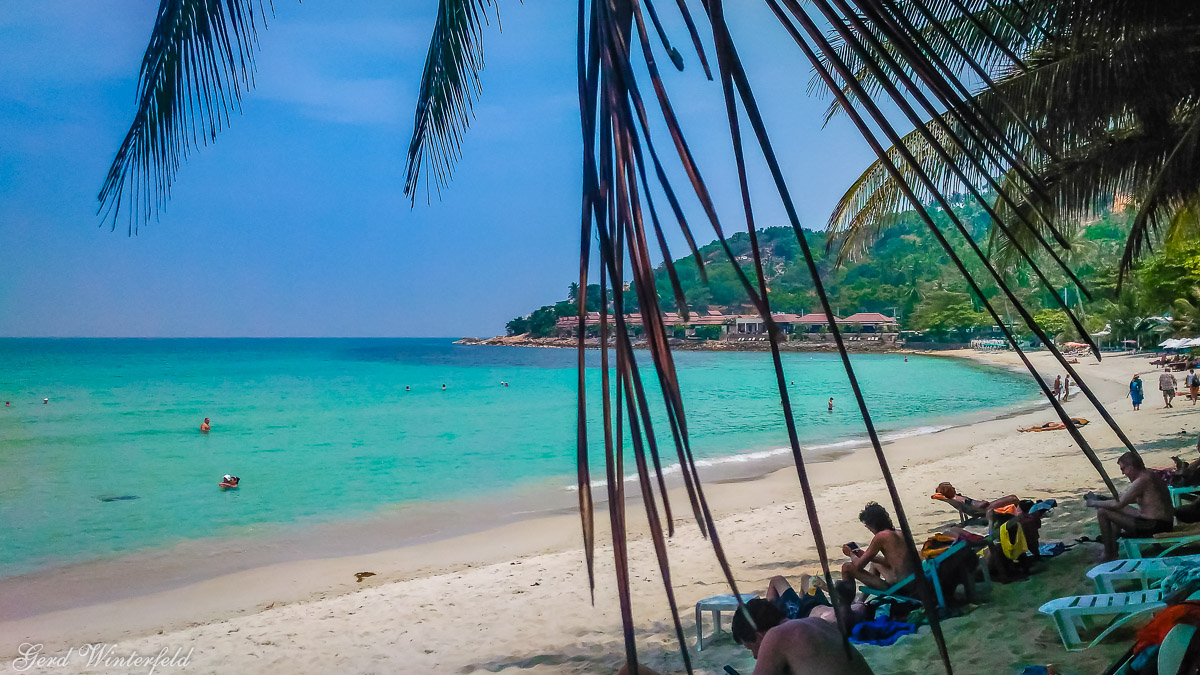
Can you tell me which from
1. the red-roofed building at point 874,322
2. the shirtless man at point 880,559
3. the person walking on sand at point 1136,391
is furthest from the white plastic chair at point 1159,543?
the red-roofed building at point 874,322

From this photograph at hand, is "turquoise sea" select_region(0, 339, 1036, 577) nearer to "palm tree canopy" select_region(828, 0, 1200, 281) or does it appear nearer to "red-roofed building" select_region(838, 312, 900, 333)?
"palm tree canopy" select_region(828, 0, 1200, 281)

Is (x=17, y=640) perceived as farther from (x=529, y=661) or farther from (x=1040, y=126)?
(x=1040, y=126)

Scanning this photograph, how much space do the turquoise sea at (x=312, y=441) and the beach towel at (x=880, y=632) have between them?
2539 millimetres

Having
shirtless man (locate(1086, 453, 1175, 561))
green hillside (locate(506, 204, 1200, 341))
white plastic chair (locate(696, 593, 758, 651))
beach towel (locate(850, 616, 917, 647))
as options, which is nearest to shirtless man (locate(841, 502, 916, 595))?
beach towel (locate(850, 616, 917, 647))

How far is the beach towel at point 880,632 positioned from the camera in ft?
13.3

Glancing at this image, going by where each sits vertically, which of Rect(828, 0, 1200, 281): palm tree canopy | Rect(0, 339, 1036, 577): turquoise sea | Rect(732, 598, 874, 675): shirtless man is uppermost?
Rect(828, 0, 1200, 281): palm tree canopy

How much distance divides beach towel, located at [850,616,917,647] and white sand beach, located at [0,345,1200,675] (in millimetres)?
59

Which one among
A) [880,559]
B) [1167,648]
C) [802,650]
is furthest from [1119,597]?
[802,650]

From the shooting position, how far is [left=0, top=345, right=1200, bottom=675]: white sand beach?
14.2ft

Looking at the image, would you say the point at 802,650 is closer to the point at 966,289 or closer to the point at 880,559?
the point at 880,559

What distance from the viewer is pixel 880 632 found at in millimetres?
4109

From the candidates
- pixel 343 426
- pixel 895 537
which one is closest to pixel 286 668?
pixel 895 537

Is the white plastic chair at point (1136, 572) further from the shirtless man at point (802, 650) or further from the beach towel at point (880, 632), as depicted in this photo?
the shirtless man at point (802, 650)

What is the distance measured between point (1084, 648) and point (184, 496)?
16.8 meters
